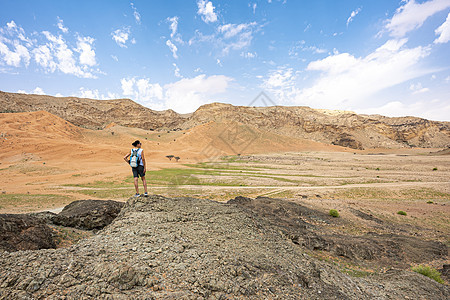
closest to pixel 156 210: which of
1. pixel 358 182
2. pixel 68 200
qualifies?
pixel 68 200

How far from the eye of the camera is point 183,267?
4.62 m

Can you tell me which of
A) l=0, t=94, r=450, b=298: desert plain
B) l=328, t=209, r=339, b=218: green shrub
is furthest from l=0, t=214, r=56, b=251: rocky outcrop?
l=328, t=209, r=339, b=218: green shrub

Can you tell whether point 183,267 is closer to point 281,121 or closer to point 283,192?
point 283,192

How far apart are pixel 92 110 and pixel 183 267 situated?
115 m

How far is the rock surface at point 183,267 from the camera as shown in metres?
3.64

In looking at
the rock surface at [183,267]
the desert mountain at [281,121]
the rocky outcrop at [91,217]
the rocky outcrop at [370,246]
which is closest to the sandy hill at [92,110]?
the desert mountain at [281,121]

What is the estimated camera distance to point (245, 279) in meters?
4.84

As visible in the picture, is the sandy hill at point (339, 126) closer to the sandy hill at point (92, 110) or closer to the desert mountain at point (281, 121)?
the desert mountain at point (281, 121)

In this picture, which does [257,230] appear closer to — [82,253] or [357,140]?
[82,253]

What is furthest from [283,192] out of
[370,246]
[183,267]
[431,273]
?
[183,267]

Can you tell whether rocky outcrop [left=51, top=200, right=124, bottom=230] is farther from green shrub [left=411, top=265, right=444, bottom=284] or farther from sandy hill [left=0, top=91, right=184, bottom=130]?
sandy hill [left=0, top=91, right=184, bottom=130]

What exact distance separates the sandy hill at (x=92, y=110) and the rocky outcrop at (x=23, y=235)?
9381 cm

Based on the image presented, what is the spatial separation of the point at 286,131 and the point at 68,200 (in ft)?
372

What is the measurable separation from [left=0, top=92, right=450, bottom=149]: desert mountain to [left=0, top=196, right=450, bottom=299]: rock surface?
269 feet
